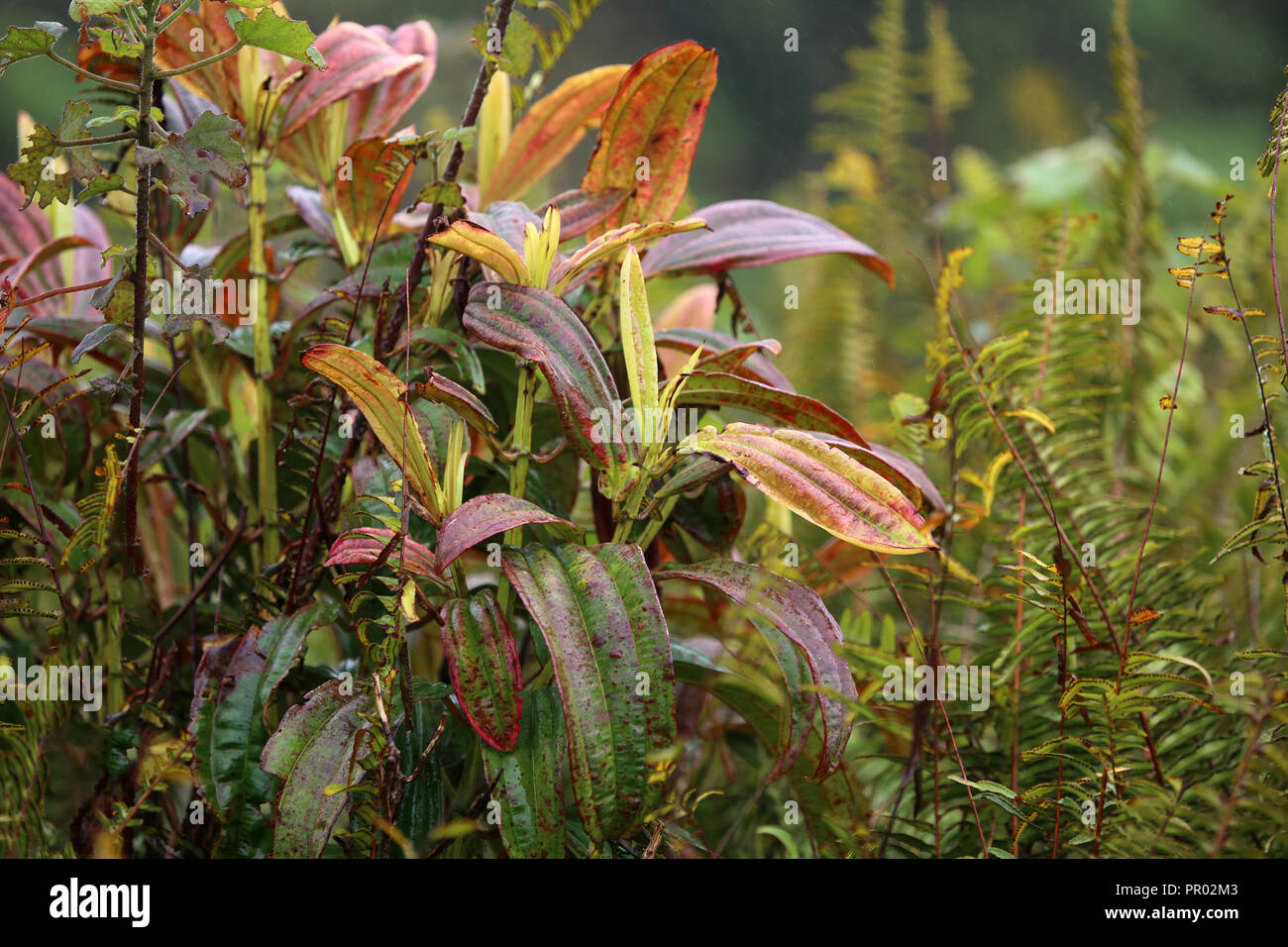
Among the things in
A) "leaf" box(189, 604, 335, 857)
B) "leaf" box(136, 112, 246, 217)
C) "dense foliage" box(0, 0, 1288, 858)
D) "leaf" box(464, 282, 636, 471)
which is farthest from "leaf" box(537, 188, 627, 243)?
"leaf" box(189, 604, 335, 857)

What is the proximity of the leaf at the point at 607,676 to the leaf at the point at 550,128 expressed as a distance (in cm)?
41

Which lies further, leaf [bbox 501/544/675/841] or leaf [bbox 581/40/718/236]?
leaf [bbox 581/40/718/236]

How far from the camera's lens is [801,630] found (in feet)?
1.84

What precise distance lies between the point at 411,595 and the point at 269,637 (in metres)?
0.15

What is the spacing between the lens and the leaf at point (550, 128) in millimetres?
816

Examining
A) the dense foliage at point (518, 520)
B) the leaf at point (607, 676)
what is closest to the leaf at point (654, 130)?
the dense foliage at point (518, 520)

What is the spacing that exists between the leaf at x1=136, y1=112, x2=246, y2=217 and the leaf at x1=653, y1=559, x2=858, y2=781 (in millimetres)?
365

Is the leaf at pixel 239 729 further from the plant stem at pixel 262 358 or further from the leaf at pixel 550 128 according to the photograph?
the leaf at pixel 550 128

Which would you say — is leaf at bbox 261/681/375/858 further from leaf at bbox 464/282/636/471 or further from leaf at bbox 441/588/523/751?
leaf at bbox 464/282/636/471

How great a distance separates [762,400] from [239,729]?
0.41 meters

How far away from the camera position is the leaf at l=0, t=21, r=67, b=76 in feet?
1.75

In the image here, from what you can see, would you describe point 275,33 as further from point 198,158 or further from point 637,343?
point 637,343

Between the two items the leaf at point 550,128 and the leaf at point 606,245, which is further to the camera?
the leaf at point 550,128
